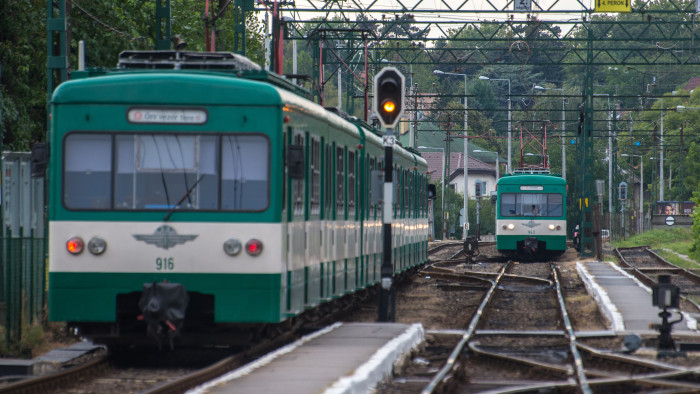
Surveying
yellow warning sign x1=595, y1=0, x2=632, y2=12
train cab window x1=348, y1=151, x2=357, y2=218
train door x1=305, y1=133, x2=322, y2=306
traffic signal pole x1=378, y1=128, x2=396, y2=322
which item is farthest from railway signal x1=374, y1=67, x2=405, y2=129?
yellow warning sign x1=595, y1=0, x2=632, y2=12

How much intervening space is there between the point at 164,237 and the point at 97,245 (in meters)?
0.65

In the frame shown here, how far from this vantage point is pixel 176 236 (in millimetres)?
11953

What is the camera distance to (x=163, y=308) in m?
11.5

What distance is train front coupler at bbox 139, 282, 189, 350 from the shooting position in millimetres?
11477

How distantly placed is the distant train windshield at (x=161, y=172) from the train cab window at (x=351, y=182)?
4.96 meters

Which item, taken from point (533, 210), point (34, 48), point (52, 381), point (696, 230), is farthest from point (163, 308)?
point (696, 230)

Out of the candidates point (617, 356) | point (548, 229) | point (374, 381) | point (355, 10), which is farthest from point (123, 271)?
point (548, 229)

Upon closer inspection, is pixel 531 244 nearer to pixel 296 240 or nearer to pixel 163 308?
pixel 296 240

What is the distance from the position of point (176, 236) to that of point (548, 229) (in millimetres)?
28832

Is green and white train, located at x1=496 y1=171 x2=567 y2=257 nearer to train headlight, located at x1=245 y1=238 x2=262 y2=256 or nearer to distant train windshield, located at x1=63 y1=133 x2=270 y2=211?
distant train windshield, located at x1=63 y1=133 x2=270 y2=211

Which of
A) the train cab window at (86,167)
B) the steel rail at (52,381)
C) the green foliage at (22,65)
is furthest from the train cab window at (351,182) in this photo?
the green foliage at (22,65)

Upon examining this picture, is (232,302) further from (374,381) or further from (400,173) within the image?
(400,173)

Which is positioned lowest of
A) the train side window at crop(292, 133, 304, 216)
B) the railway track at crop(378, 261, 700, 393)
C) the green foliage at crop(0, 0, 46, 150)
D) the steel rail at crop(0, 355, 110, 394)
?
the railway track at crop(378, 261, 700, 393)

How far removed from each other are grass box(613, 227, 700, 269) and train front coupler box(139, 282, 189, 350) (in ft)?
93.4
